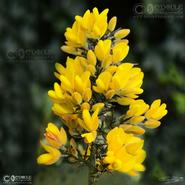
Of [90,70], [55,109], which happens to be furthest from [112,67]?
[55,109]

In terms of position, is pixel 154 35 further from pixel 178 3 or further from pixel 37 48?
pixel 37 48

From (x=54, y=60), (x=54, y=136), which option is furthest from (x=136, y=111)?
(x=54, y=60)

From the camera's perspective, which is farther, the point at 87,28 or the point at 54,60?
the point at 54,60

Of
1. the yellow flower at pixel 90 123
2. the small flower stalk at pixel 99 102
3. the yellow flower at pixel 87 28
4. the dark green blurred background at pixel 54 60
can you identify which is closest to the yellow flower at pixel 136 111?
the small flower stalk at pixel 99 102

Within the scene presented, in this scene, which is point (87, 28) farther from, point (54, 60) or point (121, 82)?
point (54, 60)

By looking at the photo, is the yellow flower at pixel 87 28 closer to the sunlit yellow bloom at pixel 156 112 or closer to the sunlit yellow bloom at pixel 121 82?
the sunlit yellow bloom at pixel 121 82

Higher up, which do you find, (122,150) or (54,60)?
(54,60)

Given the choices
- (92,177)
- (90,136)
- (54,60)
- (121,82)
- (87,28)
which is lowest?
(92,177)

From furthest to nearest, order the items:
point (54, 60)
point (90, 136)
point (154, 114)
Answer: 1. point (54, 60)
2. point (154, 114)
3. point (90, 136)
